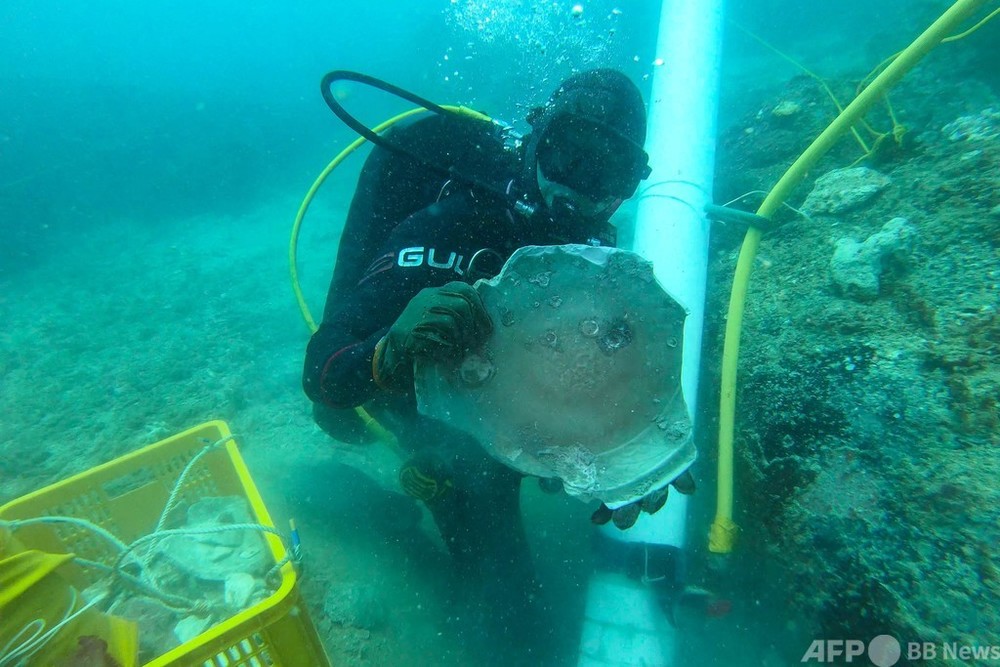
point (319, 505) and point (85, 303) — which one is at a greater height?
point (85, 303)

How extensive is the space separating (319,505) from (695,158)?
13.7 feet

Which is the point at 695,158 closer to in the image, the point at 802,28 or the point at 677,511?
the point at 677,511

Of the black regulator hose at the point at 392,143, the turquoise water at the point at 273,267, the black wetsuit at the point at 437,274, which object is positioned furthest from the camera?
the turquoise water at the point at 273,267

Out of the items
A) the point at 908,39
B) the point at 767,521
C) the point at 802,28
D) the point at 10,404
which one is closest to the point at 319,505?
the point at 767,521

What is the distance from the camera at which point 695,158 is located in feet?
12.8

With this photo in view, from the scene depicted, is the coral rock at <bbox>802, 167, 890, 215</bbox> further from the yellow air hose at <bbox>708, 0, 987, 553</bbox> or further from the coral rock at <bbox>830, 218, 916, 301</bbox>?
the coral rock at <bbox>830, 218, 916, 301</bbox>

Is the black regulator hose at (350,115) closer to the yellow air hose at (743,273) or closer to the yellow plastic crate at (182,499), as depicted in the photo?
the yellow plastic crate at (182,499)

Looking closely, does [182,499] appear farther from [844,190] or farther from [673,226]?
Result: [844,190]

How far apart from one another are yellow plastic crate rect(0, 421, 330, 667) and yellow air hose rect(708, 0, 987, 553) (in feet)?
6.89

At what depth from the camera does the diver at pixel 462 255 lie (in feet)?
6.03

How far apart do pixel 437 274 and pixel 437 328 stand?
0.72 m

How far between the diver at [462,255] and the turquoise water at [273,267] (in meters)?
0.64

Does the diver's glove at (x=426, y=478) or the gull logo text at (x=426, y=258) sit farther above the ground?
the gull logo text at (x=426, y=258)

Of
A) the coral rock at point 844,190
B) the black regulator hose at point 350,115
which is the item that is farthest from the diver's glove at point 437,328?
the coral rock at point 844,190
